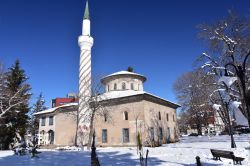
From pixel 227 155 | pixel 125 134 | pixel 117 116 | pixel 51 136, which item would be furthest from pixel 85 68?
pixel 227 155

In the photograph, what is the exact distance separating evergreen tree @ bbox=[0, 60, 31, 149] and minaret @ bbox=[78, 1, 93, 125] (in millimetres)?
7531

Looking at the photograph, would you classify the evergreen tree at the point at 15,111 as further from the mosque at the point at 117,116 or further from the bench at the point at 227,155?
the bench at the point at 227,155

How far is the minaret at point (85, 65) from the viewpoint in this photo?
3241 cm

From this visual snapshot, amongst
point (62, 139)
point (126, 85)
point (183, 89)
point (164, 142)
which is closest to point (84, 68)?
point (126, 85)

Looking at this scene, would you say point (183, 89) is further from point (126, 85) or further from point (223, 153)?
point (223, 153)

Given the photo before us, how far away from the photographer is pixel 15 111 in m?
31.9

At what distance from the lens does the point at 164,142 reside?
1249 inches

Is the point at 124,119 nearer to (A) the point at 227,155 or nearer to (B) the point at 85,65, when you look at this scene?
(B) the point at 85,65

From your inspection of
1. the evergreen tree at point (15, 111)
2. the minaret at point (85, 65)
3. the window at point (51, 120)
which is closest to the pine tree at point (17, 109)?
A: the evergreen tree at point (15, 111)

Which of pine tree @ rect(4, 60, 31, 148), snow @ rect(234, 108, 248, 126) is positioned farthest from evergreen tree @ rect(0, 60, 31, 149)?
snow @ rect(234, 108, 248, 126)

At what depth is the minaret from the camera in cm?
3241

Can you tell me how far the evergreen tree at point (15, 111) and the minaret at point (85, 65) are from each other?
7531 mm

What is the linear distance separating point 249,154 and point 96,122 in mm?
20379

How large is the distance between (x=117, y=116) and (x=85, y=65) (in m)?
9.04
